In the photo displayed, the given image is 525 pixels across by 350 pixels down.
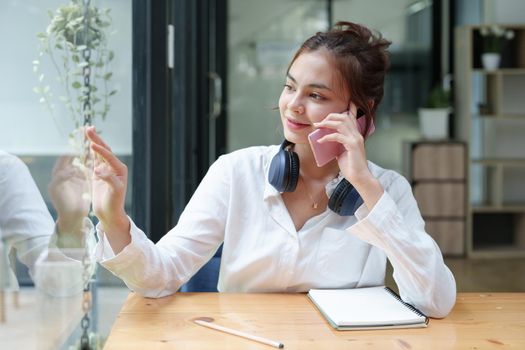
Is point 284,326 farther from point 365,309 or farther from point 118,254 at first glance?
point 118,254

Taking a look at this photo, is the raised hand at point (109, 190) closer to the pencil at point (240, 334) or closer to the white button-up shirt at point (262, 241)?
the white button-up shirt at point (262, 241)

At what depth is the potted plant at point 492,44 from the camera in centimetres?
584

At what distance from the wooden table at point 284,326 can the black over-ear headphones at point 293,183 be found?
24 centimetres

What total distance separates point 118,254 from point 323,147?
1.63 ft

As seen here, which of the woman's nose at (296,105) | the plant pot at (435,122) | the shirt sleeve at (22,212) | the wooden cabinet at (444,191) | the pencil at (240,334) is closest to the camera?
the shirt sleeve at (22,212)

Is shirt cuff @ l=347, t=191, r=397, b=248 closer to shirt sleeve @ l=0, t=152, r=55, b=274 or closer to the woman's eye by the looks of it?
the woman's eye

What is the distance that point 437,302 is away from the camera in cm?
146

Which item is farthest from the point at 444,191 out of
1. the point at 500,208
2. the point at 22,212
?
the point at 22,212

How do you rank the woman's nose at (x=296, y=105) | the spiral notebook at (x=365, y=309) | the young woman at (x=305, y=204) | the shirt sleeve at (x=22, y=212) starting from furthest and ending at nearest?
the woman's nose at (x=296, y=105) < the young woman at (x=305, y=204) < the spiral notebook at (x=365, y=309) < the shirt sleeve at (x=22, y=212)

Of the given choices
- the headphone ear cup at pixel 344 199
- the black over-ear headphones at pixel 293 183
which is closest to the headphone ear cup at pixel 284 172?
Answer: the black over-ear headphones at pixel 293 183

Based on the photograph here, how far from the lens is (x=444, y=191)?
5.93m

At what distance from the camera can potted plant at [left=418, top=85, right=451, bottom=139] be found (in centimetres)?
606

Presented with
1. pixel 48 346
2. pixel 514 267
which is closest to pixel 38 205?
pixel 48 346

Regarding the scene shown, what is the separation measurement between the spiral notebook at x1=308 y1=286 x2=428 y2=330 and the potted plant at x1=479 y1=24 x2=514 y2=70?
4670 millimetres
